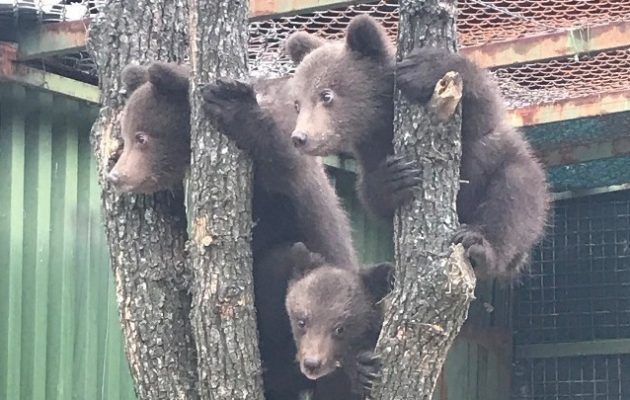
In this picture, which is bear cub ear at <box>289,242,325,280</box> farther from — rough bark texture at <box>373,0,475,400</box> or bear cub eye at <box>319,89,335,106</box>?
rough bark texture at <box>373,0,475,400</box>

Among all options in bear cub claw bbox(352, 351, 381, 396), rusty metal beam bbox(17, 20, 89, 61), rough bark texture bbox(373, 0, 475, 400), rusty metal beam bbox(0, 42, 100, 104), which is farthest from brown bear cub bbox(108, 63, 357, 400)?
rusty metal beam bbox(0, 42, 100, 104)

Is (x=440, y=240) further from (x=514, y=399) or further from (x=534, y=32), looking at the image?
(x=514, y=399)

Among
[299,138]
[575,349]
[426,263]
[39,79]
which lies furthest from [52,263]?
[575,349]

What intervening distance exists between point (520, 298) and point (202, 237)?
20.1ft

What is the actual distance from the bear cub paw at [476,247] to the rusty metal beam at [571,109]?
97.8 inches

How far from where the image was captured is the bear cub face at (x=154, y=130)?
5.27 metres

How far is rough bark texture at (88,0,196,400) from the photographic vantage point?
5.00 m

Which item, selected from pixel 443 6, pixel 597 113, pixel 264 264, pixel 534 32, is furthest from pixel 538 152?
pixel 443 6

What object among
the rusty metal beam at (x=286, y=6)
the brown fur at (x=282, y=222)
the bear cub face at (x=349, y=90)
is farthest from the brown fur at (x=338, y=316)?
the rusty metal beam at (x=286, y=6)

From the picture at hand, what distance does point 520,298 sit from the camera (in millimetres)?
10547

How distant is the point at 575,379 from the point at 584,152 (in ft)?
→ 7.61

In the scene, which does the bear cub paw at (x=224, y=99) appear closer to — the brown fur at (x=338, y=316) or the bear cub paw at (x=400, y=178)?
the bear cub paw at (x=400, y=178)

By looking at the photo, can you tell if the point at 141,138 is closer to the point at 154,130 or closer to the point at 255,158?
the point at 154,130

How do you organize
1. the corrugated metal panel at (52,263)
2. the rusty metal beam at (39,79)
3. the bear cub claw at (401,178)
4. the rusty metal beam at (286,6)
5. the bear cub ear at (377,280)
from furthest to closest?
1. the corrugated metal panel at (52,263)
2. the rusty metal beam at (39,79)
3. the rusty metal beam at (286,6)
4. the bear cub ear at (377,280)
5. the bear cub claw at (401,178)
